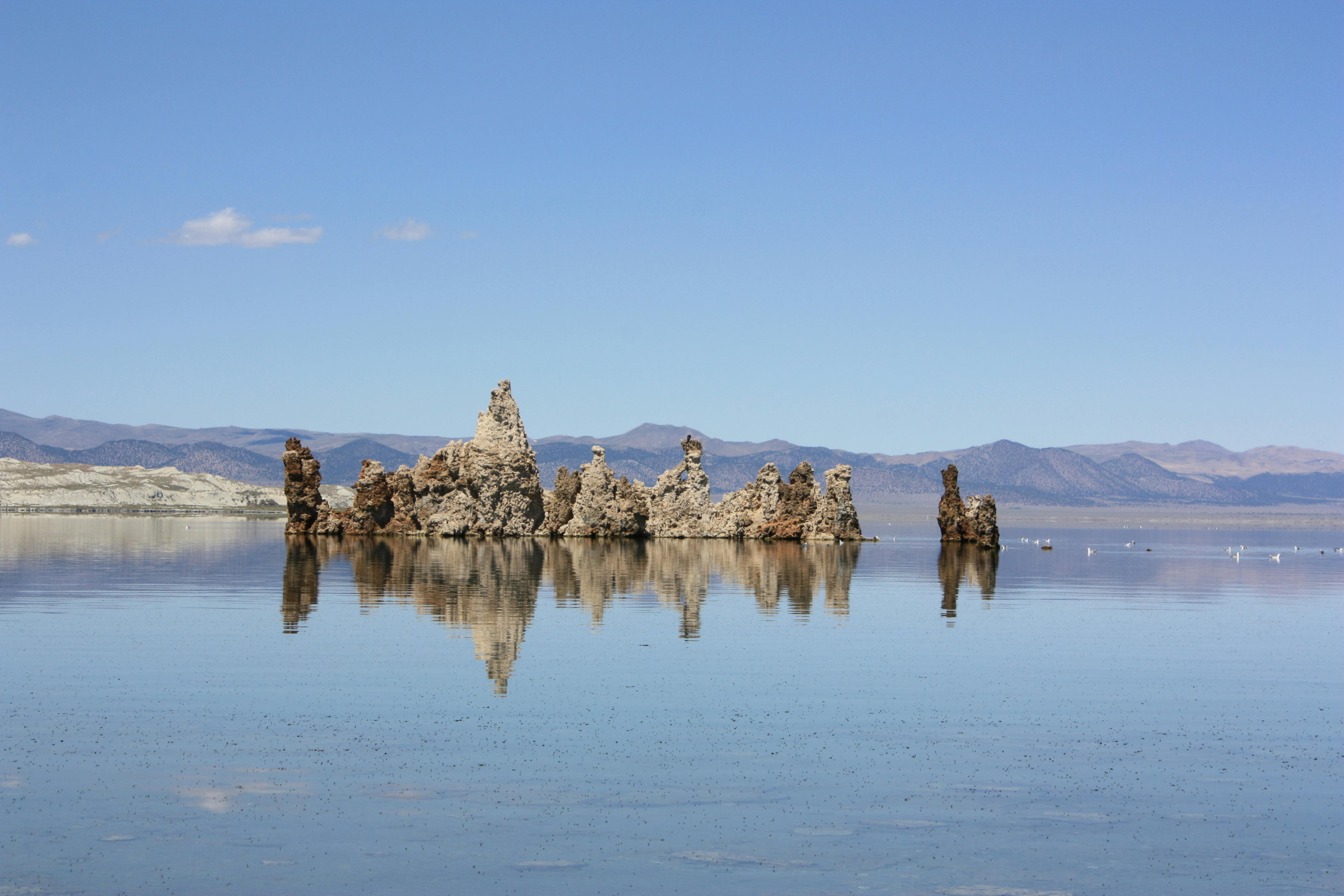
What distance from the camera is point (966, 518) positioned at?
375 feet

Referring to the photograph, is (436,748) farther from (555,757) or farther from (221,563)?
(221,563)

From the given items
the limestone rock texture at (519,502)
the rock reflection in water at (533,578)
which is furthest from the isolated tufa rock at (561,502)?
the rock reflection in water at (533,578)

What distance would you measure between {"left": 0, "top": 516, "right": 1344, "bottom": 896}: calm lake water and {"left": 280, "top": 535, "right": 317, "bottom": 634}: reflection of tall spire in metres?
0.47

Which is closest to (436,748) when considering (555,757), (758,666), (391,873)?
(555,757)

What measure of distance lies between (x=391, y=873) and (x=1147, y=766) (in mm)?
Answer: 12884

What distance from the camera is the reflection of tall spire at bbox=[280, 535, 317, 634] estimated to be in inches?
1642

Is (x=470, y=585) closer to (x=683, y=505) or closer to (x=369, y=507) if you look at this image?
(x=369, y=507)

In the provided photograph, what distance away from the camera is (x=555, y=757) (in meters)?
21.2

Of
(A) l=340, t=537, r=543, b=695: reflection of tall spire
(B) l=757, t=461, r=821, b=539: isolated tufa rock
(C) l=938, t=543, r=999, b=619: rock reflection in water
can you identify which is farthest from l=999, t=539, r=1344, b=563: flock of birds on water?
(A) l=340, t=537, r=543, b=695: reflection of tall spire

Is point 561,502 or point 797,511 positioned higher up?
point 561,502

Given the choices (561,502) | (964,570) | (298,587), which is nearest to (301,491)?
(561,502)

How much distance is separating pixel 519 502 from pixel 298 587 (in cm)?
5843

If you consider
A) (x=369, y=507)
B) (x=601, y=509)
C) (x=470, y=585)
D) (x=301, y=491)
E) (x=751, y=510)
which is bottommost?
(x=470, y=585)

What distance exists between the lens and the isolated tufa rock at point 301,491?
378 feet
